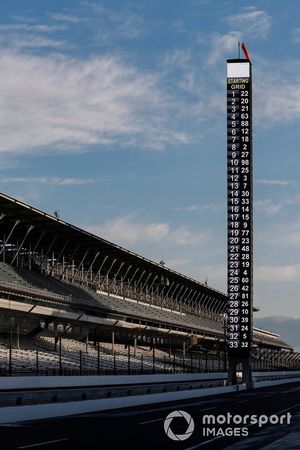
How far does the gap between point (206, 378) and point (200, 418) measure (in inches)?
2380

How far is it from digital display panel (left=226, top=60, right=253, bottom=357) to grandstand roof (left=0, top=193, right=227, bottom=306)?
764 inches

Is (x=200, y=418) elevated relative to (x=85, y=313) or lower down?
lower down

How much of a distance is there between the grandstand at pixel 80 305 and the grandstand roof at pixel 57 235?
0.35 feet

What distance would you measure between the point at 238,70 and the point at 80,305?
2953cm

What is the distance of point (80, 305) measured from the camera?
82750mm

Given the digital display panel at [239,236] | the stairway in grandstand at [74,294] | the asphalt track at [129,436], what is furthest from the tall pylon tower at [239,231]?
the asphalt track at [129,436]

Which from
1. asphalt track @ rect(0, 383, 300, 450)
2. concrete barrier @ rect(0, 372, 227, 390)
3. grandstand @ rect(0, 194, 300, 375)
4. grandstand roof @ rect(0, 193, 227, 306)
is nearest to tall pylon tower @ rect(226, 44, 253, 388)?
concrete barrier @ rect(0, 372, 227, 390)

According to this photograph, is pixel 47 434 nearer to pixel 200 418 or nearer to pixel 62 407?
pixel 200 418

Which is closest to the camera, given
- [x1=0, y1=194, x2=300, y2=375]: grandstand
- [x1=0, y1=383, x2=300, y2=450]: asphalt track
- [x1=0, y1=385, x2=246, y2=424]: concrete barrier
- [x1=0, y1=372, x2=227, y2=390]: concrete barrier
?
[x1=0, y1=383, x2=300, y2=450]: asphalt track

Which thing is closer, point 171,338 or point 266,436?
Result: point 266,436

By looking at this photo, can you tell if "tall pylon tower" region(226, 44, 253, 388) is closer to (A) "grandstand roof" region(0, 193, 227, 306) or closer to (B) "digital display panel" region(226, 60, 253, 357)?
(B) "digital display panel" region(226, 60, 253, 357)

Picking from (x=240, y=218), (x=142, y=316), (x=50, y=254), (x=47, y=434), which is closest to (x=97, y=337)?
(x=142, y=316)

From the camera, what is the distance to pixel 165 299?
438 feet

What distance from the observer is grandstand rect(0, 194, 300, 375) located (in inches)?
2763
